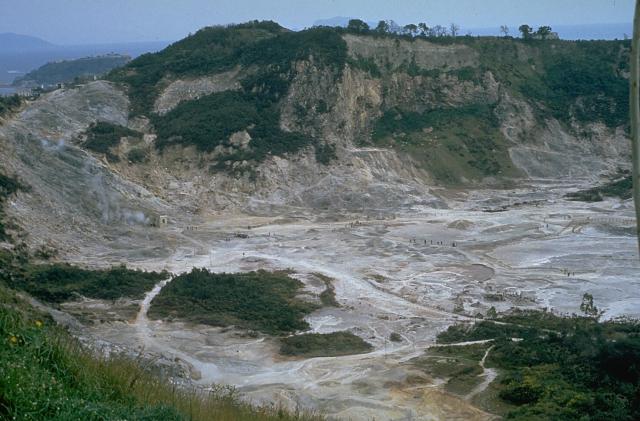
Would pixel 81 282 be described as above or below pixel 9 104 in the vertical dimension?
below

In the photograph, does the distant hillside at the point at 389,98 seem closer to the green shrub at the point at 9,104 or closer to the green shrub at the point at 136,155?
the green shrub at the point at 136,155

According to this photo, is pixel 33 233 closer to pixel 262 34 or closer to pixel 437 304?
pixel 437 304

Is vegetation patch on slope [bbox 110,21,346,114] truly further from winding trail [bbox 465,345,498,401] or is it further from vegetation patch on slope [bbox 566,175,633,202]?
winding trail [bbox 465,345,498,401]

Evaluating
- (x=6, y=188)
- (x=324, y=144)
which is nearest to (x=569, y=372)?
(x=6, y=188)

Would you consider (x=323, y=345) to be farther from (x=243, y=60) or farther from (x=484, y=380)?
(x=243, y=60)

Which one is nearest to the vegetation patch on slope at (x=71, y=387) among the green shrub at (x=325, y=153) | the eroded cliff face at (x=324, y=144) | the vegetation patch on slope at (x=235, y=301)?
the vegetation patch on slope at (x=235, y=301)

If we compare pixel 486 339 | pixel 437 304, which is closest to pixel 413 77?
pixel 437 304
